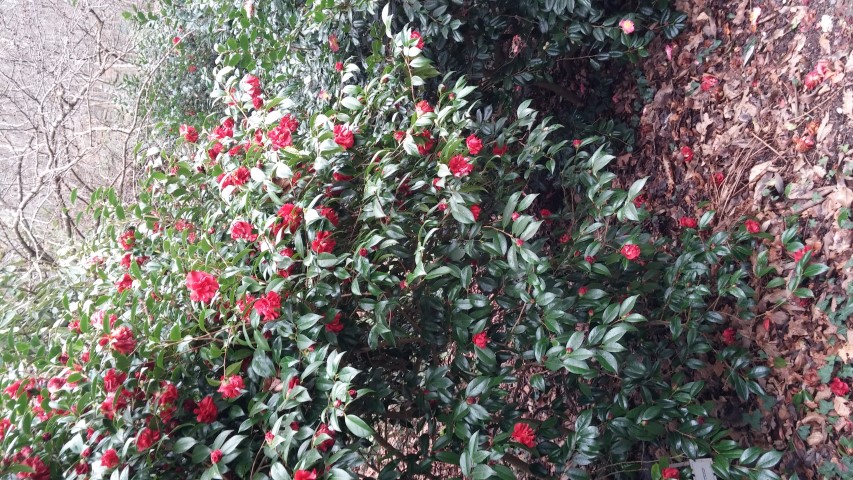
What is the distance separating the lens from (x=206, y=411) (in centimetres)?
106

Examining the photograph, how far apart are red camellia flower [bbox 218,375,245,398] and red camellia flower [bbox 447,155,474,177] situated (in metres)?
0.59

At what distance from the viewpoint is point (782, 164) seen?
1.51m

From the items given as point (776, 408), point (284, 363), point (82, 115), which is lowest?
point (776, 408)

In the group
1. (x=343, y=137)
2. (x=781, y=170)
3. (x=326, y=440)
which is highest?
(x=343, y=137)

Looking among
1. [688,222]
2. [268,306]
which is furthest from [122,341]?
[688,222]

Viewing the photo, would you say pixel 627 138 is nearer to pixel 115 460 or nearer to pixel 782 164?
pixel 782 164

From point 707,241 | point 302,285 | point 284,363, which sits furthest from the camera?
point 707,241

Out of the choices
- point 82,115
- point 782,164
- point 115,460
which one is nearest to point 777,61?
point 782,164

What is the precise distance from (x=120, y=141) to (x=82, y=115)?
42 cm

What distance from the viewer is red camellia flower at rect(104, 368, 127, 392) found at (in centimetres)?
106

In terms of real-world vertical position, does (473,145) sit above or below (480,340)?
above

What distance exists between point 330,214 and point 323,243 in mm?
96

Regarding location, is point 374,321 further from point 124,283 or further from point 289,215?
point 124,283

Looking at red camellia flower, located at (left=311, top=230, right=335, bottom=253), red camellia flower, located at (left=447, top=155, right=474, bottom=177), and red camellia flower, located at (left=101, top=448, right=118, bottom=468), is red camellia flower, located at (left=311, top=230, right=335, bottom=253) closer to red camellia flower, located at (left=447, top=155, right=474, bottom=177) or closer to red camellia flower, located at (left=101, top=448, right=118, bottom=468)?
red camellia flower, located at (left=447, top=155, right=474, bottom=177)
